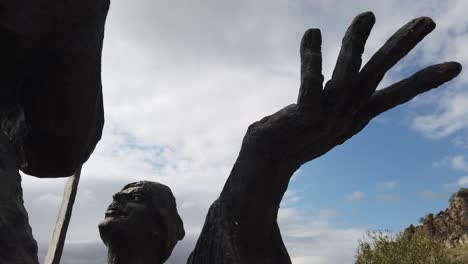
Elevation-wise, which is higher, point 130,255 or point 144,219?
point 144,219

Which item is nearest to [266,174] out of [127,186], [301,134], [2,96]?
[301,134]

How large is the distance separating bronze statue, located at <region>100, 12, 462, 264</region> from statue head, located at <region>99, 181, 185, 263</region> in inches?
21.5

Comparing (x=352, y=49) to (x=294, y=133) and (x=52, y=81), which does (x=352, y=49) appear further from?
(x=52, y=81)

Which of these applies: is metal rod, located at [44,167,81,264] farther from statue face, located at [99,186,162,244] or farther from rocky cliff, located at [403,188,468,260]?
rocky cliff, located at [403,188,468,260]

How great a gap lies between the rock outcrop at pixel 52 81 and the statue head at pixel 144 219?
1.55 meters

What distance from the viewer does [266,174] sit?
9.43 ft

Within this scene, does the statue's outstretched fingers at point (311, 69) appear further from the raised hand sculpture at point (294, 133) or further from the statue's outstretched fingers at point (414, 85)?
the statue's outstretched fingers at point (414, 85)

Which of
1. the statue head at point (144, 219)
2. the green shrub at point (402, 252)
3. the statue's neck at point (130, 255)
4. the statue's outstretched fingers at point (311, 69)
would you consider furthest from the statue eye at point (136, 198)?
the green shrub at point (402, 252)

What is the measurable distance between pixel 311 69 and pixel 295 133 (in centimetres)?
42

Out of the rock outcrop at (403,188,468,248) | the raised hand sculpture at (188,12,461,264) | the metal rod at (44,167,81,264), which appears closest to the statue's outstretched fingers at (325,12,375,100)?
the raised hand sculpture at (188,12,461,264)

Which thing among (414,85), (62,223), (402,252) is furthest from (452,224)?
(414,85)

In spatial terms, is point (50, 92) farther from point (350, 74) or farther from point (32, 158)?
point (350, 74)

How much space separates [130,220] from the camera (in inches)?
130

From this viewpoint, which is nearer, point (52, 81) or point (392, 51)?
→ point (52, 81)
